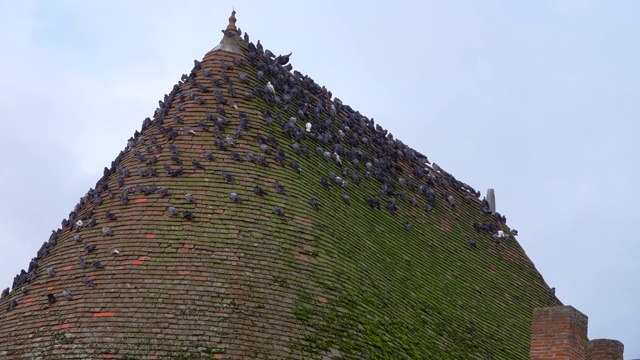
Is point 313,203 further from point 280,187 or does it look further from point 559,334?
point 559,334

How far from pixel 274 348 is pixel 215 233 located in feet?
8.06

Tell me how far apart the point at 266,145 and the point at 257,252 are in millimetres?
2847

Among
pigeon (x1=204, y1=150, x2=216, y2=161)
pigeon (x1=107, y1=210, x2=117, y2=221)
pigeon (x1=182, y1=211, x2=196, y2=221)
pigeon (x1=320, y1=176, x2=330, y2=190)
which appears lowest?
pigeon (x1=107, y1=210, x2=117, y2=221)

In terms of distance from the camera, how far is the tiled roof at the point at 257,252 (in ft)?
59.0

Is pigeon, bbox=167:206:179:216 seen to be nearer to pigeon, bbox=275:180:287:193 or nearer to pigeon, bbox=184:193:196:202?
pigeon, bbox=184:193:196:202

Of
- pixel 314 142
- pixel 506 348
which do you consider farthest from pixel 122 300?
pixel 506 348

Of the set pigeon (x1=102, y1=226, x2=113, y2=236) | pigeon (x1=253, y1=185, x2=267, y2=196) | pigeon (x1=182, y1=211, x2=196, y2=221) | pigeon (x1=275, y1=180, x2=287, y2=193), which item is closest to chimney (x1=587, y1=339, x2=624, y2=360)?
pigeon (x1=275, y1=180, x2=287, y2=193)

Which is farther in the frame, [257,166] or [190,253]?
[257,166]

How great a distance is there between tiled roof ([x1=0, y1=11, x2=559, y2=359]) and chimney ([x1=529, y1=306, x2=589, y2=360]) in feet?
5.19

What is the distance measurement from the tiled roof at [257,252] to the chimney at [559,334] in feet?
5.19

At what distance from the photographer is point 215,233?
761 inches

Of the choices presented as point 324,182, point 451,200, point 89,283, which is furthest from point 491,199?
point 89,283

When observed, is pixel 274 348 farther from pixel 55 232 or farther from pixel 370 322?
pixel 55 232

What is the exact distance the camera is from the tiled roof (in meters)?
18.0
